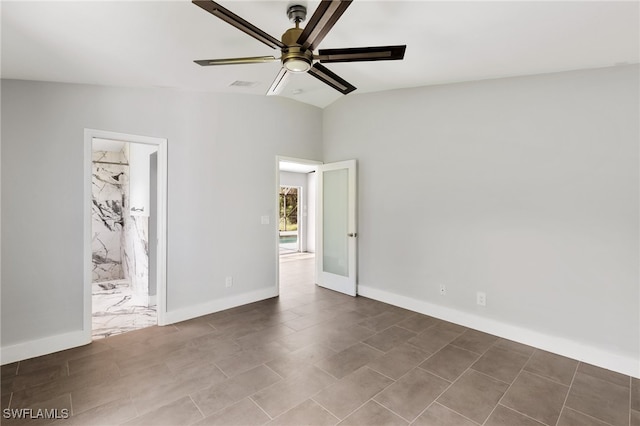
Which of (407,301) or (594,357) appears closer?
(594,357)

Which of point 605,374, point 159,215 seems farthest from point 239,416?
point 605,374

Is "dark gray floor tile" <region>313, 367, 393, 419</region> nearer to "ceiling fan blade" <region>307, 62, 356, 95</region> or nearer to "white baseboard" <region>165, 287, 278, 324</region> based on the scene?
"white baseboard" <region>165, 287, 278, 324</region>

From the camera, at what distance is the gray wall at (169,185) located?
2.61 meters

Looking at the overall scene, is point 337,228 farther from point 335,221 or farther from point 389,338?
point 389,338

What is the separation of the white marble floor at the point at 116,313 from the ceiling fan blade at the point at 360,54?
3496mm

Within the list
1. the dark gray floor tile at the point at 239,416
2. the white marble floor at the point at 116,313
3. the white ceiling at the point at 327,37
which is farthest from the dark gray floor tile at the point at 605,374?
the white marble floor at the point at 116,313

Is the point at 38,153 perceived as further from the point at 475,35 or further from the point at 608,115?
the point at 608,115

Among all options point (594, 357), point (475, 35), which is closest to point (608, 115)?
point (475, 35)

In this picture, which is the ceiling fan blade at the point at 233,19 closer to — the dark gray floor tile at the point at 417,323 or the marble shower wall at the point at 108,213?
the dark gray floor tile at the point at 417,323

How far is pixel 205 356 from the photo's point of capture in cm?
272

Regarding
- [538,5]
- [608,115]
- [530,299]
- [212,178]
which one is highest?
[538,5]

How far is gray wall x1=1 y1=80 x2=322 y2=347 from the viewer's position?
261 cm

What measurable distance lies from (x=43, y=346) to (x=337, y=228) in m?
3.72

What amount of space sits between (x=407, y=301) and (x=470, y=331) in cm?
84
